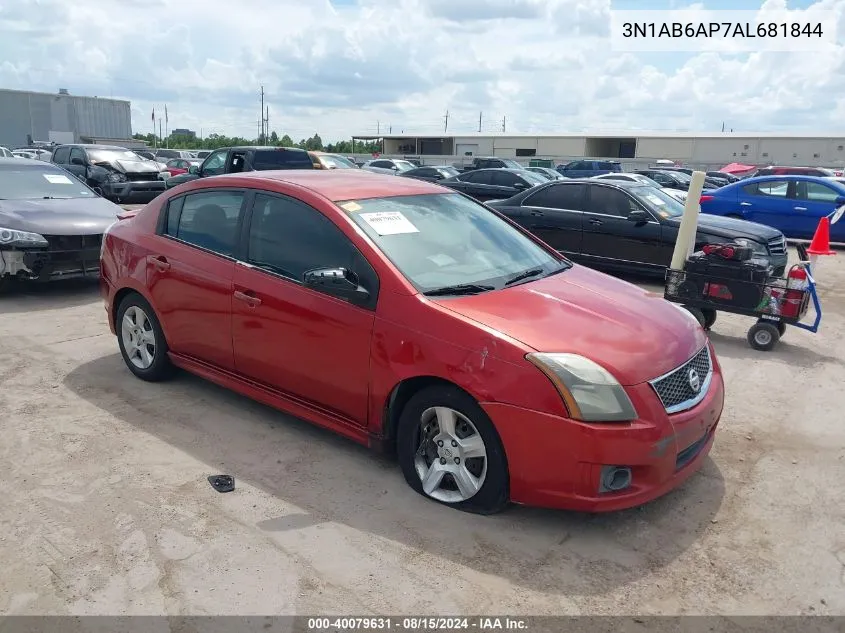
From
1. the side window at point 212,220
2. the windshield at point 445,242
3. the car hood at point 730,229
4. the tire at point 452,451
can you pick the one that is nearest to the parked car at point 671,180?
the car hood at point 730,229

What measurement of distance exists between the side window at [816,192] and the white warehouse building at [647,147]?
125 feet

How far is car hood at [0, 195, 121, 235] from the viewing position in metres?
7.71

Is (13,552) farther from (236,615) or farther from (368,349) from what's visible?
(368,349)

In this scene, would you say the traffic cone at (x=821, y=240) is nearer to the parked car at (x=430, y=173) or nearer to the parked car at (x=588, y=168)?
the parked car at (x=430, y=173)

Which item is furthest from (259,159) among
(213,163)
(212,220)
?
(212,220)

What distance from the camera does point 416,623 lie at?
2.73 metres

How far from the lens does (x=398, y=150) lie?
73.6 metres

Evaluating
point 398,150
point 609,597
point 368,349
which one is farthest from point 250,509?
point 398,150

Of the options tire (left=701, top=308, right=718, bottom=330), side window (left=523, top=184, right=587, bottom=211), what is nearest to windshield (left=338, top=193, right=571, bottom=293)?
tire (left=701, top=308, right=718, bottom=330)

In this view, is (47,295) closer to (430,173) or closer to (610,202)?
(610,202)

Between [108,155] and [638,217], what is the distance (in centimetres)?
1353

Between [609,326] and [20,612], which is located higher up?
[609,326]

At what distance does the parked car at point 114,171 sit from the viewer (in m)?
16.1

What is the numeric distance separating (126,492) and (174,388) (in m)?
1.60
